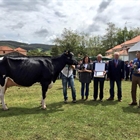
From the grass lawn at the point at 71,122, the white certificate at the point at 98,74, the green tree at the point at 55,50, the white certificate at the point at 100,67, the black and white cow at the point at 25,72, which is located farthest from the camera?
the green tree at the point at 55,50

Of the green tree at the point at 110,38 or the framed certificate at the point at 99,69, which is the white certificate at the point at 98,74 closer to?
the framed certificate at the point at 99,69

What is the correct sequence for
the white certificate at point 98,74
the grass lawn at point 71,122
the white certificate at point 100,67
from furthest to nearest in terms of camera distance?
the white certificate at point 100,67
the white certificate at point 98,74
the grass lawn at point 71,122

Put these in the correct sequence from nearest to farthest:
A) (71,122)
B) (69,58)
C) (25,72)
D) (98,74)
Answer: (71,122)
(25,72)
(69,58)
(98,74)

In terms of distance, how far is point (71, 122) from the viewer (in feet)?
20.5

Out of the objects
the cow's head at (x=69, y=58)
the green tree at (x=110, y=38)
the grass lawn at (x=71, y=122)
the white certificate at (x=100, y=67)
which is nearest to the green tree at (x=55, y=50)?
the green tree at (x=110, y=38)

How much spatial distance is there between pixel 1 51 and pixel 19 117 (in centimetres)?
11412

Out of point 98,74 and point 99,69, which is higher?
point 99,69

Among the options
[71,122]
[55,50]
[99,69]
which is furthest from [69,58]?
[55,50]

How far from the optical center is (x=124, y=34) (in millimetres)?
74875

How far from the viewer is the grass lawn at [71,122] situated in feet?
17.3

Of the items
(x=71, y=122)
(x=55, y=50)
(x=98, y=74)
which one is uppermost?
(x=55, y=50)

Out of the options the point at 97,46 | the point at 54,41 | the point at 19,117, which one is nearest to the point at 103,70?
the point at 19,117

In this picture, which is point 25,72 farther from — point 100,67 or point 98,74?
point 100,67

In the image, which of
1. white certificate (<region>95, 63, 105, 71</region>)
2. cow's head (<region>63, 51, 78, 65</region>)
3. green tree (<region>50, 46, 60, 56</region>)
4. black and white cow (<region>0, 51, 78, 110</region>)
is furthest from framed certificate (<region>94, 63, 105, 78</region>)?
green tree (<region>50, 46, 60, 56</region>)
